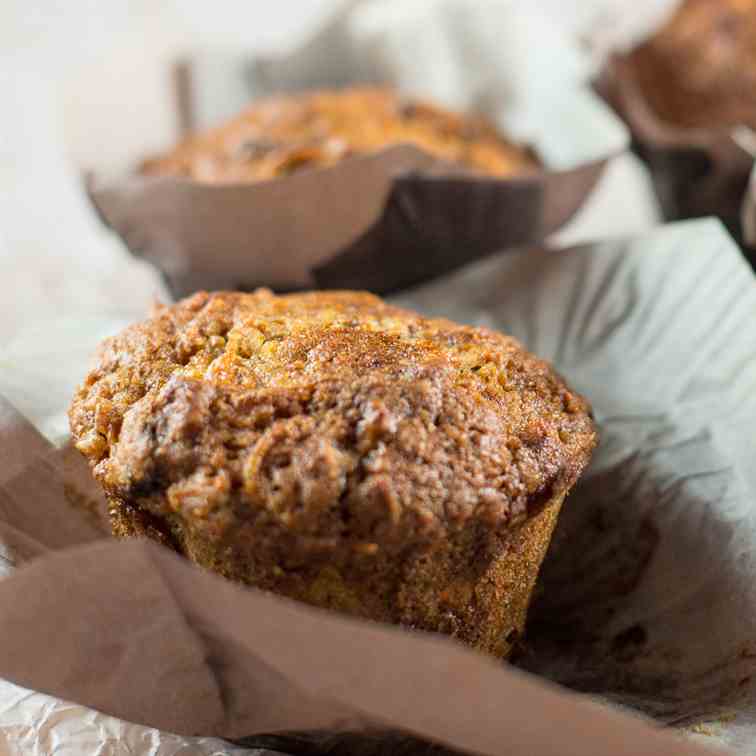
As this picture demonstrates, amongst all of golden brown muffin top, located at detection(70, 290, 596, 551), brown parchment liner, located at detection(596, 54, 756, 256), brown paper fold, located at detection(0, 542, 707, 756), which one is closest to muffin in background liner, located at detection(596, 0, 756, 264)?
brown parchment liner, located at detection(596, 54, 756, 256)

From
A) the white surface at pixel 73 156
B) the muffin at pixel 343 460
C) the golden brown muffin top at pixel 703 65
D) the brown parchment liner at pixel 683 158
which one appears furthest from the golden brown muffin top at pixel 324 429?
the golden brown muffin top at pixel 703 65

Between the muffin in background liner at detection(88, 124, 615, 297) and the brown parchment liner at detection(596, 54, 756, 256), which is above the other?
the muffin in background liner at detection(88, 124, 615, 297)

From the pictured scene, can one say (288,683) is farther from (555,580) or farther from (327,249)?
(327,249)

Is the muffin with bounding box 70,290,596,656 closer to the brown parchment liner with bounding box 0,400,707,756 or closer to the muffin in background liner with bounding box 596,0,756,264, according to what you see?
the brown parchment liner with bounding box 0,400,707,756

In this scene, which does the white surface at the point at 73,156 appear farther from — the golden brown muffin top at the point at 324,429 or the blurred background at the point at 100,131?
the golden brown muffin top at the point at 324,429

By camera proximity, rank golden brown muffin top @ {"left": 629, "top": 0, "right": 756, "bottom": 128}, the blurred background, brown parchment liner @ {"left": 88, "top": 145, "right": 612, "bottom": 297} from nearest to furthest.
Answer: brown parchment liner @ {"left": 88, "top": 145, "right": 612, "bottom": 297}
golden brown muffin top @ {"left": 629, "top": 0, "right": 756, "bottom": 128}
the blurred background

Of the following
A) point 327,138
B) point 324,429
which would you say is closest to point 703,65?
point 327,138
